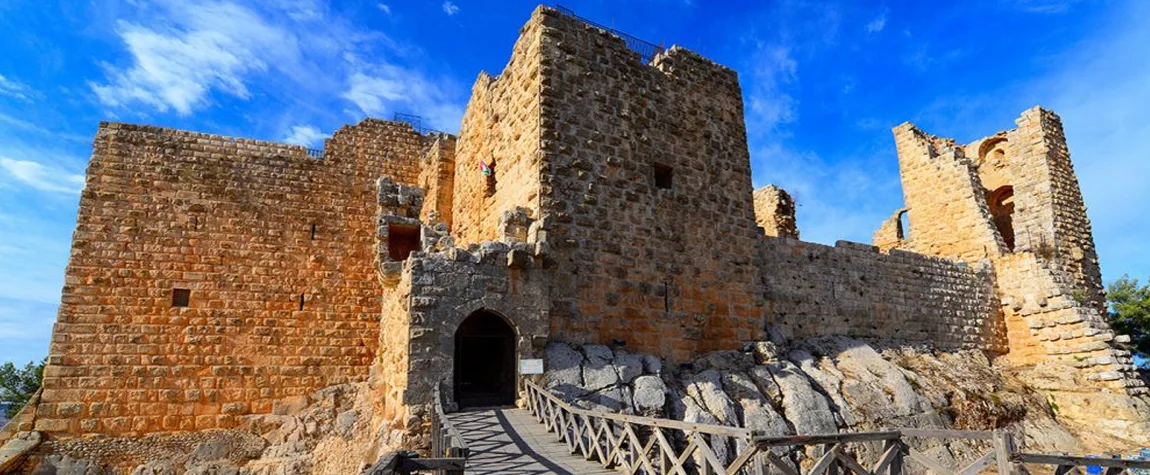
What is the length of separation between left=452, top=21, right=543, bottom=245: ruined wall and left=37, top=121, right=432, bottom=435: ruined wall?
8.79 feet

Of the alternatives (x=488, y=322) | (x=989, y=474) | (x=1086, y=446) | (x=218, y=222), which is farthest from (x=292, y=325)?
(x=1086, y=446)

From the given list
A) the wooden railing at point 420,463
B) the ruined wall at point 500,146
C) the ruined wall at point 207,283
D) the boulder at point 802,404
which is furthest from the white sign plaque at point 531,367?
the ruined wall at point 207,283

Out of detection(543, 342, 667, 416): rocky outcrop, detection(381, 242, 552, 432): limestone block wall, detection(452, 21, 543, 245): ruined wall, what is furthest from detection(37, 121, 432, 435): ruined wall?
detection(543, 342, 667, 416): rocky outcrop

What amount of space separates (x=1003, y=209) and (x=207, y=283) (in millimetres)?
20696

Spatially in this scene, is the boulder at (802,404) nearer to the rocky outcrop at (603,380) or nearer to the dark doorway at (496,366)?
the rocky outcrop at (603,380)

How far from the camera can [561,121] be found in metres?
10.2

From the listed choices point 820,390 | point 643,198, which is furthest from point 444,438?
point 820,390

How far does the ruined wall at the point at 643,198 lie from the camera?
9.82 metres

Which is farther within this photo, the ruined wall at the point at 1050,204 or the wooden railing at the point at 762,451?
the ruined wall at the point at 1050,204

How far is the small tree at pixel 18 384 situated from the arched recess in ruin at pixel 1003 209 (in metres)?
28.1

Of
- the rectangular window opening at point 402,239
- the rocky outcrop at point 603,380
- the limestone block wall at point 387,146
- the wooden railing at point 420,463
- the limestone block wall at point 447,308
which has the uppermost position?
the limestone block wall at point 387,146

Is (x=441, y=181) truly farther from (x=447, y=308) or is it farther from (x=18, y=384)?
(x=18, y=384)

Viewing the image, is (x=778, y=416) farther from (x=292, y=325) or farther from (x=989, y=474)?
(x=292, y=325)

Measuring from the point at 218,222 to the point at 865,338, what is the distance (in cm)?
1300
